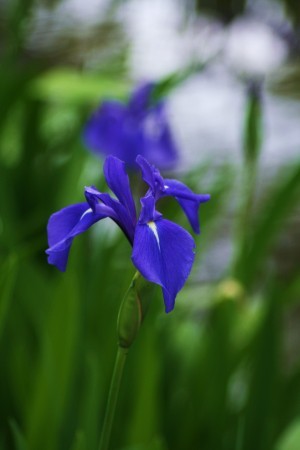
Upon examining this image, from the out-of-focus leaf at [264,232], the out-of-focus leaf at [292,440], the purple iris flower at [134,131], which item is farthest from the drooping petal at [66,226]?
the purple iris flower at [134,131]

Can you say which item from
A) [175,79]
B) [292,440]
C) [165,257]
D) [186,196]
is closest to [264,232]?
[175,79]

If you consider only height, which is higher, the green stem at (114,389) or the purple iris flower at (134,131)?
the green stem at (114,389)

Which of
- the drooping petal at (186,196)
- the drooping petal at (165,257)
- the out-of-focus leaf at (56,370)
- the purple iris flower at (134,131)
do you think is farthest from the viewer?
the purple iris flower at (134,131)

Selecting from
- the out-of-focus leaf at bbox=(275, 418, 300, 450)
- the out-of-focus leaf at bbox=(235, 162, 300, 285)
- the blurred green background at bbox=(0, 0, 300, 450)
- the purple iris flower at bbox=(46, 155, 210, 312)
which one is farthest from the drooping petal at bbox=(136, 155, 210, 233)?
the out-of-focus leaf at bbox=(235, 162, 300, 285)

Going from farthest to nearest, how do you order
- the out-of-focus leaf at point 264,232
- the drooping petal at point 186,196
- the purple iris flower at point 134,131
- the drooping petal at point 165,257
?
1. the purple iris flower at point 134,131
2. the out-of-focus leaf at point 264,232
3. the drooping petal at point 186,196
4. the drooping petal at point 165,257

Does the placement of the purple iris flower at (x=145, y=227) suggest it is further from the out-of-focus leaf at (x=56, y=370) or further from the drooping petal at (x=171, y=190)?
the out-of-focus leaf at (x=56, y=370)

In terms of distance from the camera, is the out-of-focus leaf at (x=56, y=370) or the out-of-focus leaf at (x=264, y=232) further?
the out-of-focus leaf at (x=264, y=232)

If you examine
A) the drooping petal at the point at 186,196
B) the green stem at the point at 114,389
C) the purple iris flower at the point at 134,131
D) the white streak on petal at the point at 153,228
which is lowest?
the purple iris flower at the point at 134,131
